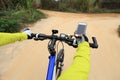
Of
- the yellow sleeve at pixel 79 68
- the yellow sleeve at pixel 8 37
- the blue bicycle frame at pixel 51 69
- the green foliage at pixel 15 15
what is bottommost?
the green foliage at pixel 15 15

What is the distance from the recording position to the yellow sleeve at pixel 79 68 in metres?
1.46

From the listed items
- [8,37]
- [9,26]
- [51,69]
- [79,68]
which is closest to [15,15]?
[9,26]

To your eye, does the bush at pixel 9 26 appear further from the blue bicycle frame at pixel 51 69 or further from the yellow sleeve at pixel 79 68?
the yellow sleeve at pixel 79 68

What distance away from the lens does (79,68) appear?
156 centimetres

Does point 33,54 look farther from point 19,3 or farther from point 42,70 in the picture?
point 19,3

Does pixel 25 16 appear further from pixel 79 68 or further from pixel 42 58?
pixel 79 68

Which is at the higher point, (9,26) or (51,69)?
(51,69)

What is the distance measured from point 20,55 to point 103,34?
9.40ft

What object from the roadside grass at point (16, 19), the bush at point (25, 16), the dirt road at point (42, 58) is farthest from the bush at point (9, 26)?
the bush at point (25, 16)

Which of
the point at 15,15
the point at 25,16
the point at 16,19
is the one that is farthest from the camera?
the point at 25,16

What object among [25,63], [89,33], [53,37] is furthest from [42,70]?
[89,33]

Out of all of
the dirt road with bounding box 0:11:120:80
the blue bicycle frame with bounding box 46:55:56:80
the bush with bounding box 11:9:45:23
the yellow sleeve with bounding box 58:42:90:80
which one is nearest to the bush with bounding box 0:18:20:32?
the dirt road with bounding box 0:11:120:80

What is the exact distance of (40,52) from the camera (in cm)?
589

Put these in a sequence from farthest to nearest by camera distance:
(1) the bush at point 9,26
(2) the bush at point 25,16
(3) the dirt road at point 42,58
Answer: (2) the bush at point 25,16 → (1) the bush at point 9,26 → (3) the dirt road at point 42,58
